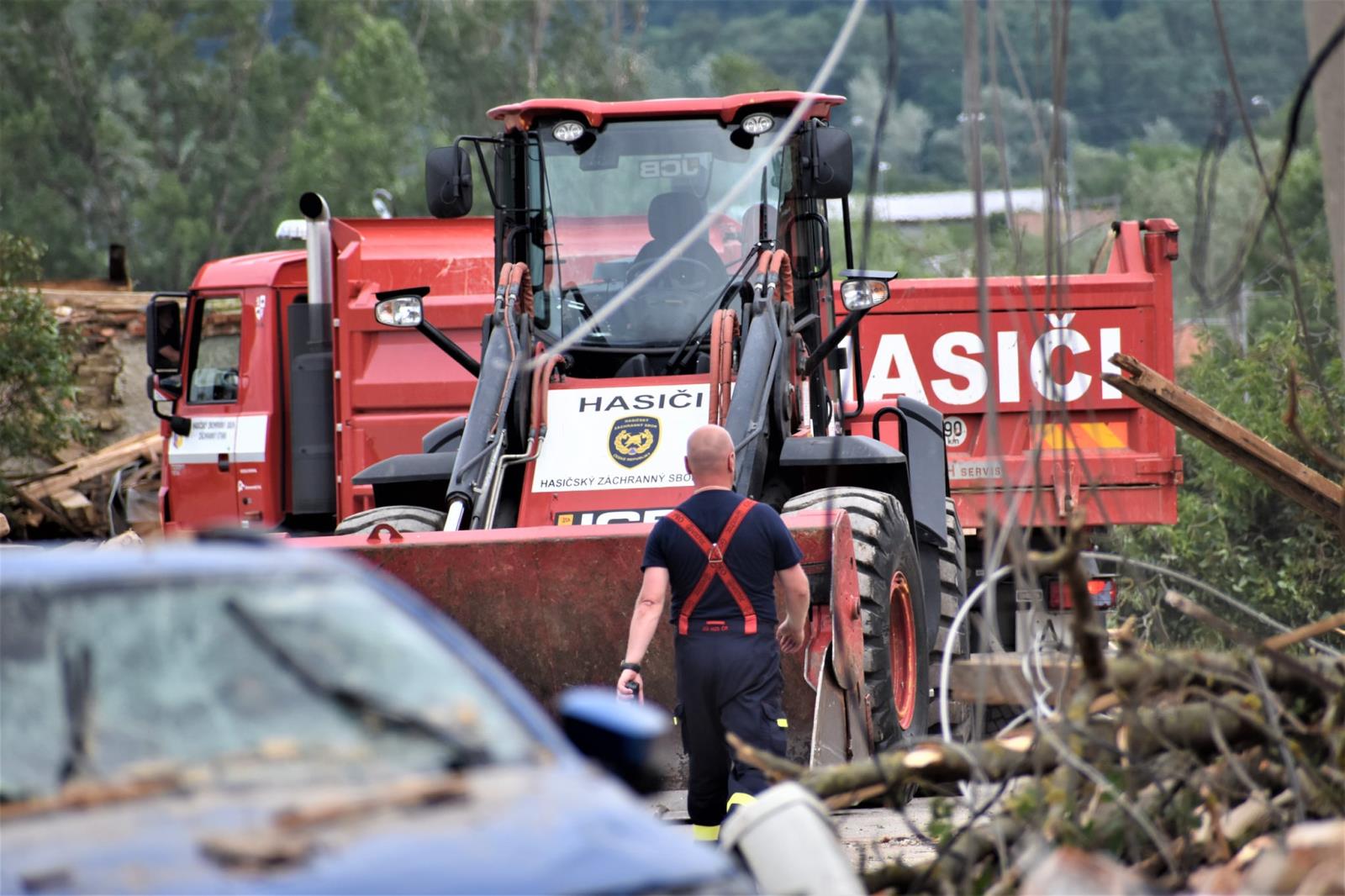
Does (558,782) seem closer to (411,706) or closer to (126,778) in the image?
(411,706)

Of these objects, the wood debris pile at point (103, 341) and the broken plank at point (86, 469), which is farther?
the wood debris pile at point (103, 341)

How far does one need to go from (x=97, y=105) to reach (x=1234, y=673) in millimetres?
43127

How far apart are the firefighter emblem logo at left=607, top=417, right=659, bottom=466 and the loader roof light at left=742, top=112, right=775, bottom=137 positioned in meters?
1.65

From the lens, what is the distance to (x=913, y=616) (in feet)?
29.7

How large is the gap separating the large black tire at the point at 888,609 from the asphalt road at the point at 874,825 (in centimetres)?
33

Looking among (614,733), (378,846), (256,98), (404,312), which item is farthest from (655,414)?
(256,98)

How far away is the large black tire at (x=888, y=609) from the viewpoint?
8.12 meters

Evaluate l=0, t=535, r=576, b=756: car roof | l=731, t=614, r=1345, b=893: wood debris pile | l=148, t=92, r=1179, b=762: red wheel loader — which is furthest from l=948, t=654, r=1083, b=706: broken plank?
l=0, t=535, r=576, b=756: car roof

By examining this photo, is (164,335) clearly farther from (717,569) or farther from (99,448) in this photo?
(99,448)

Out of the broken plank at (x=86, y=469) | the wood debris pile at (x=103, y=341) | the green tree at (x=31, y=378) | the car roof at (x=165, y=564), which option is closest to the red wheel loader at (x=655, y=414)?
the car roof at (x=165, y=564)

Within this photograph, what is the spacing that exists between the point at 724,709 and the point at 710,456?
3.04ft

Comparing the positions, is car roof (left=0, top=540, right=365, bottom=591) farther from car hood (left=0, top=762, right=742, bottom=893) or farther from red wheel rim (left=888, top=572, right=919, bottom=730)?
red wheel rim (left=888, top=572, right=919, bottom=730)

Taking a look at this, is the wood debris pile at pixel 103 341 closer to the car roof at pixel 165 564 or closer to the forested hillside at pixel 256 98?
the forested hillside at pixel 256 98

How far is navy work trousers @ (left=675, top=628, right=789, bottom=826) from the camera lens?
6797 millimetres
